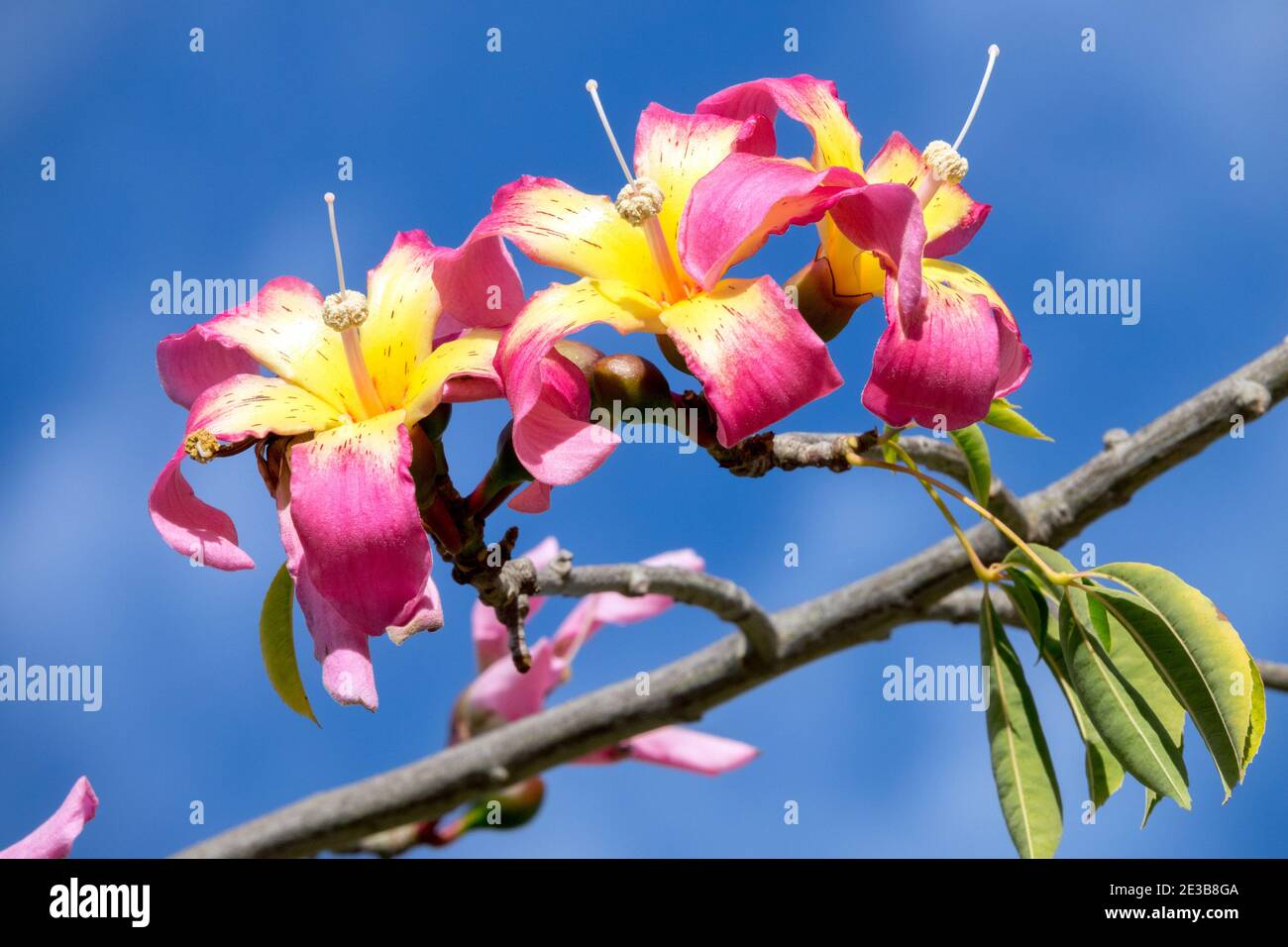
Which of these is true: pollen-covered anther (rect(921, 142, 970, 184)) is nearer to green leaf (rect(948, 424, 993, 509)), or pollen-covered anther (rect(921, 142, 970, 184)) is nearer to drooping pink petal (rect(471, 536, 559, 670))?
green leaf (rect(948, 424, 993, 509))

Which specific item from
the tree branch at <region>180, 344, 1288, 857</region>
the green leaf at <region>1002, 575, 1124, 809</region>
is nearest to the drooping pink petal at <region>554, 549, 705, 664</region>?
the tree branch at <region>180, 344, 1288, 857</region>

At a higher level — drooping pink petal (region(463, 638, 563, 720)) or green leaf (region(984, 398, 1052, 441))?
green leaf (region(984, 398, 1052, 441))

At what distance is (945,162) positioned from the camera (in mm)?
1402

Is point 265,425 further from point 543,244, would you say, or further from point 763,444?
point 763,444

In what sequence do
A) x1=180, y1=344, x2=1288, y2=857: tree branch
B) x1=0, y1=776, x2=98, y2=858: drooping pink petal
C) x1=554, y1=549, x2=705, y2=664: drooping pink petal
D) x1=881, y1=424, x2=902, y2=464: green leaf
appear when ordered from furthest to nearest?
x1=554, y1=549, x2=705, y2=664: drooping pink petal
x1=180, y1=344, x2=1288, y2=857: tree branch
x1=881, y1=424, x2=902, y2=464: green leaf
x1=0, y1=776, x2=98, y2=858: drooping pink petal

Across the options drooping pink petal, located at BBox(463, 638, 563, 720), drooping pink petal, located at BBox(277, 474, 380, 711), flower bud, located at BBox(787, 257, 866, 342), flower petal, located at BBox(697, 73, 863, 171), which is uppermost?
flower petal, located at BBox(697, 73, 863, 171)

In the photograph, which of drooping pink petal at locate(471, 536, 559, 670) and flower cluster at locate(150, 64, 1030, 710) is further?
drooping pink petal at locate(471, 536, 559, 670)

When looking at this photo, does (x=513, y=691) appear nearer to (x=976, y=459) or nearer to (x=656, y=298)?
(x=976, y=459)

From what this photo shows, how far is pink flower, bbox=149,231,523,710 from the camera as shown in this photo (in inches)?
47.6

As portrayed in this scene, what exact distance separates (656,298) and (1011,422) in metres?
0.74

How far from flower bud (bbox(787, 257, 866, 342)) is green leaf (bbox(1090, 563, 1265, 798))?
471 millimetres

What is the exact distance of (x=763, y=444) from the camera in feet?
5.14
